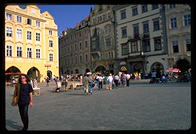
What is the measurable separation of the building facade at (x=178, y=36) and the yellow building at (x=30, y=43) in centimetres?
2683

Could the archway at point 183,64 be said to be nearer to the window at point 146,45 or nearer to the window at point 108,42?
the window at point 146,45

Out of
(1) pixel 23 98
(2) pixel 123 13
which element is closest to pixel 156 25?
(2) pixel 123 13

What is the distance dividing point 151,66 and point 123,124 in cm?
3276

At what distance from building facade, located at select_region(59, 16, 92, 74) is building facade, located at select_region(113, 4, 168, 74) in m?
12.3

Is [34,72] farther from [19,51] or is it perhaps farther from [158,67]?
[158,67]

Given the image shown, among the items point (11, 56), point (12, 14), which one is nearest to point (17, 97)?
point (11, 56)

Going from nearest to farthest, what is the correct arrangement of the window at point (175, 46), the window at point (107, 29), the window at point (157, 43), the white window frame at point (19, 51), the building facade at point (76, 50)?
the window at point (175, 46), the window at point (157, 43), the white window frame at point (19, 51), the window at point (107, 29), the building facade at point (76, 50)

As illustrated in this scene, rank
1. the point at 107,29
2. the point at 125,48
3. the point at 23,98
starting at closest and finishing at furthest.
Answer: the point at 23,98 → the point at 125,48 → the point at 107,29

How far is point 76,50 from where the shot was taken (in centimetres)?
5703

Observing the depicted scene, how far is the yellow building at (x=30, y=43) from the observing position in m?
35.6

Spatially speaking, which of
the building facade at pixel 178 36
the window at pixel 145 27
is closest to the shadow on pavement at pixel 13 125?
the building facade at pixel 178 36

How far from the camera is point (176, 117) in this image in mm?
6152

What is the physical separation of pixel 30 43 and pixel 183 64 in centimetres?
3142
